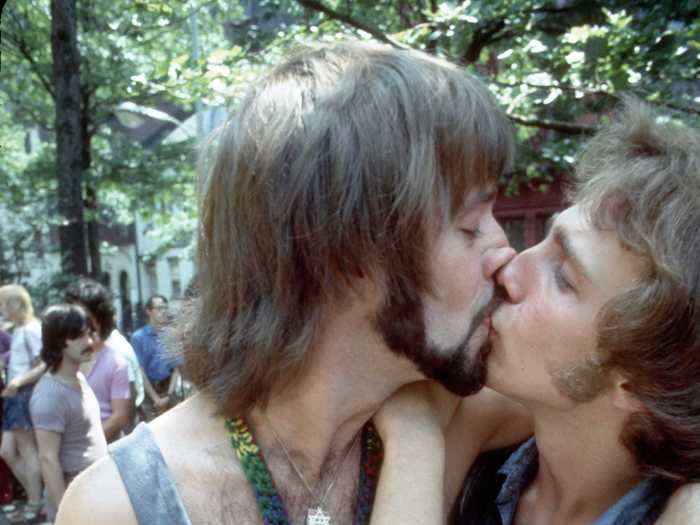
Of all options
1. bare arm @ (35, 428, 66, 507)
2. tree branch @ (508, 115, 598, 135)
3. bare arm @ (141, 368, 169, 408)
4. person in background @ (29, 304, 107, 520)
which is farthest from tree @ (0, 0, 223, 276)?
tree branch @ (508, 115, 598, 135)

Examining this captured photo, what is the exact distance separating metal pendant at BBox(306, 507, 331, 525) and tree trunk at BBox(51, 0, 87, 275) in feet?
20.9

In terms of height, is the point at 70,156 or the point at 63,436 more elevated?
the point at 70,156

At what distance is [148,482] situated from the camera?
69.0 inches

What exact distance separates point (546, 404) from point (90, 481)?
0.94 metres

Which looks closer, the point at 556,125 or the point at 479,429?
the point at 479,429

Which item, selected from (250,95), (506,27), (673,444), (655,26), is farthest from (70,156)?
(673,444)

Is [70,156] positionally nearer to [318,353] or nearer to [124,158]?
[124,158]

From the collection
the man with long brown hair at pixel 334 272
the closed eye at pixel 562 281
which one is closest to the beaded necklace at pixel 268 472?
the man with long brown hair at pixel 334 272

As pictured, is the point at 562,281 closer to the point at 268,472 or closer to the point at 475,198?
the point at 475,198

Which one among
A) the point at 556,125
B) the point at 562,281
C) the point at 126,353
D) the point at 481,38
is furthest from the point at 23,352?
the point at 562,281

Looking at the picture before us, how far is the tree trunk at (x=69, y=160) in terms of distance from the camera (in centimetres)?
810

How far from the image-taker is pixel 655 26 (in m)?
4.16

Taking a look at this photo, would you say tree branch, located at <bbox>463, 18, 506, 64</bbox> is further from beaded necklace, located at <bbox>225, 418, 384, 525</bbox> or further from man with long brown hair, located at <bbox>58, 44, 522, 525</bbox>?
beaded necklace, located at <bbox>225, 418, 384, 525</bbox>

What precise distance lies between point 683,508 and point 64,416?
4130 mm
